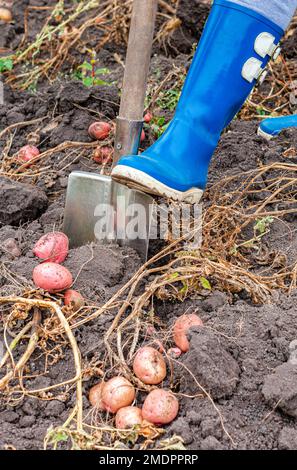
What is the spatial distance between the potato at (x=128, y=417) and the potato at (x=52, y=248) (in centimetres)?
57

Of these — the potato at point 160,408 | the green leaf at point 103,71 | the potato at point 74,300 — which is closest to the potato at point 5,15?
the green leaf at point 103,71

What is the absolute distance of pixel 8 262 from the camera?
81.4 inches

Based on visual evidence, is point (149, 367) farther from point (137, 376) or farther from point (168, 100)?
point (168, 100)

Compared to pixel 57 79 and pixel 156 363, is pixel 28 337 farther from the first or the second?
pixel 57 79

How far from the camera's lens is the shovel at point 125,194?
7.32ft

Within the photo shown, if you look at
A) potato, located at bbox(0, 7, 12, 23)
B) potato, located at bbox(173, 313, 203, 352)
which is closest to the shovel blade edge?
potato, located at bbox(173, 313, 203, 352)

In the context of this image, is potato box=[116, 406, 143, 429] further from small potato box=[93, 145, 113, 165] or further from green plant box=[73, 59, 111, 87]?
green plant box=[73, 59, 111, 87]

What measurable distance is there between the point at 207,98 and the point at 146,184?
35 cm

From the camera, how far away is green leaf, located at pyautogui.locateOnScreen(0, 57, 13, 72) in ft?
10.9

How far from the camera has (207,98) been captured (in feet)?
7.35

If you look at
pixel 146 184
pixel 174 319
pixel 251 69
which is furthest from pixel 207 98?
pixel 174 319

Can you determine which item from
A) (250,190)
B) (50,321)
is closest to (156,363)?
(50,321)

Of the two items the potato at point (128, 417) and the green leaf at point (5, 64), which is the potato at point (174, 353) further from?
the green leaf at point (5, 64)

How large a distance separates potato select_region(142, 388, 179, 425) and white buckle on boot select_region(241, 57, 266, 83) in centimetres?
105
